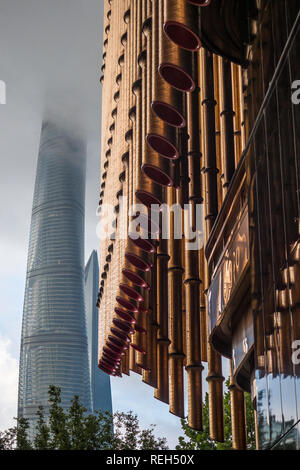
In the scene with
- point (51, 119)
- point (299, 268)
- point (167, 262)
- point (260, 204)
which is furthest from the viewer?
point (51, 119)

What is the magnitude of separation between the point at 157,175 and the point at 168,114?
2.34 m

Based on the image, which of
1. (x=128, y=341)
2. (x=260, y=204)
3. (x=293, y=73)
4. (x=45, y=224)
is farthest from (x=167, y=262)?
(x=45, y=224)

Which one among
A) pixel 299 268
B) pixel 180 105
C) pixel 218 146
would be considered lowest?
pixel 299 268

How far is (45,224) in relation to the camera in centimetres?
14512

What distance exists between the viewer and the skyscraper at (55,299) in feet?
464

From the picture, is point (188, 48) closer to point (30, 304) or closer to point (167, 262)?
point (167, 262)

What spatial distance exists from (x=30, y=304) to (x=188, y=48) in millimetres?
132741

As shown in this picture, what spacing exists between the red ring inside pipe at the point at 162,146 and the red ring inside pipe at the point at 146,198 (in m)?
2.02

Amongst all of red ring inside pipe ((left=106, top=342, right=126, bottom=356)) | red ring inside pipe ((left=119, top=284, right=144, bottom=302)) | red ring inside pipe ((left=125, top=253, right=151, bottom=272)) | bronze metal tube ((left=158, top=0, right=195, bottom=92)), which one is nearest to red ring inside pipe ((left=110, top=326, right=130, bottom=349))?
red ring inside pipe ((left=106, top=342, right=126, bottom=356))

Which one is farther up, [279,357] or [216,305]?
[216,305]

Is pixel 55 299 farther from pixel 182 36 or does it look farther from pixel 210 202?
pixel 182 36

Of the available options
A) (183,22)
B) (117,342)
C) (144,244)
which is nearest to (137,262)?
(144,244)

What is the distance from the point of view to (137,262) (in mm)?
26250

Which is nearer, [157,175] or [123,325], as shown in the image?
[157,175]
